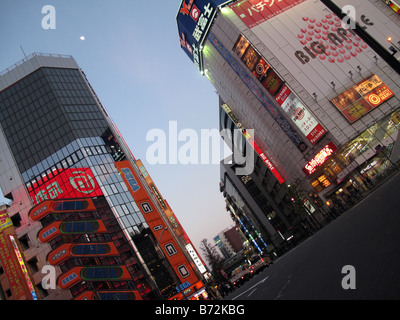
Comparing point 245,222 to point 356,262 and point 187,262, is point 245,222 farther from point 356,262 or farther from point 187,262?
point 356,262

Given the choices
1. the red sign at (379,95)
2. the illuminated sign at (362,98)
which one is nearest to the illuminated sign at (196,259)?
the illuminated sign at (362,98)

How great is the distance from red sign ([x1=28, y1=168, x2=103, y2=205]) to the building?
32571 millimetres

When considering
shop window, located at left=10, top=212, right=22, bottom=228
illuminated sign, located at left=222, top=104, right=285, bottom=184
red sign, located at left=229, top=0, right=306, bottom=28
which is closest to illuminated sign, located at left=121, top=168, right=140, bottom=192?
shop window, located at left=10, top=212, right=22, bottom=228

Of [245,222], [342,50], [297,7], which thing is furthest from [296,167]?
[245,222]

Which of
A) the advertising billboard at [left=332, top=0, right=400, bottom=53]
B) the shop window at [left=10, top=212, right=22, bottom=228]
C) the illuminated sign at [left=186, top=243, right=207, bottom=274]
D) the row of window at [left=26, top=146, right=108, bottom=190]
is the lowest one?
the illuminated sign at [left=186, top=243, right=207, bottom=274]

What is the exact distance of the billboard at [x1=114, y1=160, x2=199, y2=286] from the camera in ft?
169

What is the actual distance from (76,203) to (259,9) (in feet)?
154

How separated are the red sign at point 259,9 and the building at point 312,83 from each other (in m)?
0.18

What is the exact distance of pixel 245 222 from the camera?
118m

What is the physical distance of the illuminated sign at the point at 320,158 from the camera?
4534cm

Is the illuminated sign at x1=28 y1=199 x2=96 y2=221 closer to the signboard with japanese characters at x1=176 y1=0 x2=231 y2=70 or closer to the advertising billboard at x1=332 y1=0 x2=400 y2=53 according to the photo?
the signboard with japanese characters at x1=176 y1=0 x2=231 y2=70

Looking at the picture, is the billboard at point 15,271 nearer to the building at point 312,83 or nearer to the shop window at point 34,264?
the shop window at point 34,264

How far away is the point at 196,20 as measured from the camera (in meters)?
66.4
